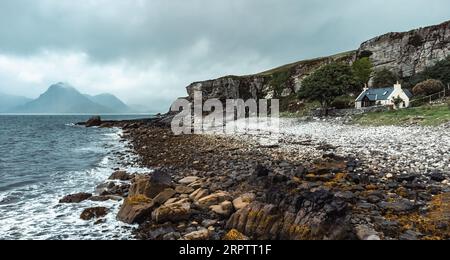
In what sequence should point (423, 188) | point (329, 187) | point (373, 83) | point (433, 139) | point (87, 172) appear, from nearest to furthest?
point (423, 188) < point (329, 187) < point (433, 139) < point (87, 172) < point (373, 83)

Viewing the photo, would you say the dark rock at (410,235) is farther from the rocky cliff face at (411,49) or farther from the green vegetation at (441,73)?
the rocky cliff face at (411,49)

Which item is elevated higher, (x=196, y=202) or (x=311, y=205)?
(x=311, y=205)

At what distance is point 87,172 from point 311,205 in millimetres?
21766

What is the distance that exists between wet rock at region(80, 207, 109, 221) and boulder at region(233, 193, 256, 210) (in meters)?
6.33

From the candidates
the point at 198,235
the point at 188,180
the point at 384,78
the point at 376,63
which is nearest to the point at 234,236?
the point at 198,235

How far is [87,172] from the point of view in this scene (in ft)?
88.5

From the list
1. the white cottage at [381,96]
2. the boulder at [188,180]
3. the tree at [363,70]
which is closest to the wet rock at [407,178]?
the boulder at [188,180]

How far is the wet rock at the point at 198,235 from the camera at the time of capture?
36.7 feet

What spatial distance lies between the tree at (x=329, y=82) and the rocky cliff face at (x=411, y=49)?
40272 mm

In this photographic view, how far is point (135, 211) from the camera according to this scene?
13789 millimetres

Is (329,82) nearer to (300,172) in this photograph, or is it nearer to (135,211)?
(300,172)

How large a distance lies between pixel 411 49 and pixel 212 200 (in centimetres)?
9178
